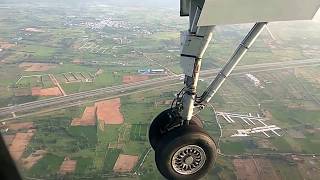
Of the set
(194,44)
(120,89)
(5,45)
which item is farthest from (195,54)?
(5,45)

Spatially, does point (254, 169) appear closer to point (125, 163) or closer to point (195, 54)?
point (125, 163)

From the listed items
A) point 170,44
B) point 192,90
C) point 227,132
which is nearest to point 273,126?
point 227,132

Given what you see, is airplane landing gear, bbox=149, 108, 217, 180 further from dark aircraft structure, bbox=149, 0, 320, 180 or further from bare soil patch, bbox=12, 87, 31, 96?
bare soil patch, bbox=12, 87, 31, 96

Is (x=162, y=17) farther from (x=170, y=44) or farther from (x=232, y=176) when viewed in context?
(x=232, y=176)

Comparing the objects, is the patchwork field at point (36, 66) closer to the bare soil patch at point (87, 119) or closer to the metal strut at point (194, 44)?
the bare soil patch at point (87, 119)

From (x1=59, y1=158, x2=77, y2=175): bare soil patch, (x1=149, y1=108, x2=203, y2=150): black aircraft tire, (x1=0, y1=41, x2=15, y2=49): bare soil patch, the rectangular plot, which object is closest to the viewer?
(x1=149, y1=108, x2=203, y2=150): black aircraft tire

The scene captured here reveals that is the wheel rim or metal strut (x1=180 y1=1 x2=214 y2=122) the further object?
the wheel rim

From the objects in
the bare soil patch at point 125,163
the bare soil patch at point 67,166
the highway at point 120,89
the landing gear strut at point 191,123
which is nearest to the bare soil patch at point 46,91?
the highway at point 120,89

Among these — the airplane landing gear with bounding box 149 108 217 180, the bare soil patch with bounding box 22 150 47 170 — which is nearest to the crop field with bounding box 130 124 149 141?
the bare soil patch with bounding box 22 150 47 170
